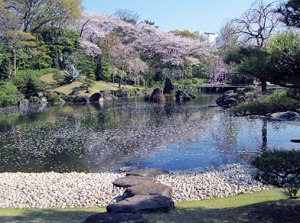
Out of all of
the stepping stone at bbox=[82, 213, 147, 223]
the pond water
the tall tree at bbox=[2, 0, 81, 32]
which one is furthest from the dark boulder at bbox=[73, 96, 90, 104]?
the stepping stone at bbox=[82, 213, 147, 223]

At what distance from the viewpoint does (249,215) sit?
558cm

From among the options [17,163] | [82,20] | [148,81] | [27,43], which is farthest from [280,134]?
[82,20]

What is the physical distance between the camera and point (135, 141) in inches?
623

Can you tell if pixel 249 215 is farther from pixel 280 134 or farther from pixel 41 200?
pixel 280 134

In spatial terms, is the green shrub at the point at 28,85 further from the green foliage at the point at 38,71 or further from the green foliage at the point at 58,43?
the green foliage at the point at 58,43

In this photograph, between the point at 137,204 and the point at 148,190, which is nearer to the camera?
the point at 137,204

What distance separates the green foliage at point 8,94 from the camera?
34.4 meters

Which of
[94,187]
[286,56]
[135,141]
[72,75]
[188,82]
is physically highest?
[72,75]

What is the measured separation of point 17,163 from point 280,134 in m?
11.0

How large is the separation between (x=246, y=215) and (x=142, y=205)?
70.6 inches

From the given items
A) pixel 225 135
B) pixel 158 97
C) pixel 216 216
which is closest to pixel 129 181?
pixel 216 216

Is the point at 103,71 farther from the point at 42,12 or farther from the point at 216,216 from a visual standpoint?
the point at 216,216

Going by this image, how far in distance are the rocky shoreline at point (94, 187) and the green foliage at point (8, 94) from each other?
84.1 ft

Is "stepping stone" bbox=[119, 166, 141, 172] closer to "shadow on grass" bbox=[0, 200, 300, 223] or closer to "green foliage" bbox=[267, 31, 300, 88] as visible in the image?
"shadow on grass" bbox=[0, 200, 300, 223]
